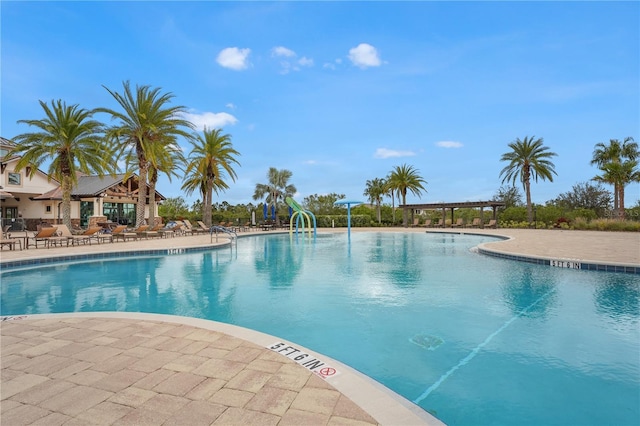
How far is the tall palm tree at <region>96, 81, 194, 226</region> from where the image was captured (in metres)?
19.8

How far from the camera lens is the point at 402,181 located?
38281 millimetres

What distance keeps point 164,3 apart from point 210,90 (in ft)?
36.5

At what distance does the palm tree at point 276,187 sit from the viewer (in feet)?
148

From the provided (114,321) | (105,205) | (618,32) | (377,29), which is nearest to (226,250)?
(114,321)

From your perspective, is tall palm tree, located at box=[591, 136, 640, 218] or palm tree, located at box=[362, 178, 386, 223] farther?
palm tree, located at box=[362, 178, 386, 223]

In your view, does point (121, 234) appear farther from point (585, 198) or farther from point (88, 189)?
point (585, 198)

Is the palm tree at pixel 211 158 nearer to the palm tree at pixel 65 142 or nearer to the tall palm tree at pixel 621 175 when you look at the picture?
the palm tree at pixel 65 142

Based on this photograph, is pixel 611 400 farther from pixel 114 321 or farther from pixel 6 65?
pixel 6 65

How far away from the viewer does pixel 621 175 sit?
93.9ft

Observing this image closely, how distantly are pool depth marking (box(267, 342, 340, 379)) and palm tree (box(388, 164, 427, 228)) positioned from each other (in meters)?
35.7

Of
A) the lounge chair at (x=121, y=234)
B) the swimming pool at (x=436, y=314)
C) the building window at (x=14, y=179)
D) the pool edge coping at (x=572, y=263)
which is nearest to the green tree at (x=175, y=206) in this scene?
the building window at (x=14, y=179)

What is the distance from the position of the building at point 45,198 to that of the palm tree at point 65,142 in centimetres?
533

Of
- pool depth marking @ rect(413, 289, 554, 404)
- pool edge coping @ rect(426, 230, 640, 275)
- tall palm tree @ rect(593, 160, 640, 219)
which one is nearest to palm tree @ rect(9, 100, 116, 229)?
pool edge coping @ rect(426, 230, 640, 275)

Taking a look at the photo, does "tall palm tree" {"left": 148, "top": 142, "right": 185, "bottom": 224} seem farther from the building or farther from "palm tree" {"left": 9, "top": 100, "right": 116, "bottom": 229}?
"palm tree" {"left": 9, "top": 100, "right": 116, "bottom": 229}
